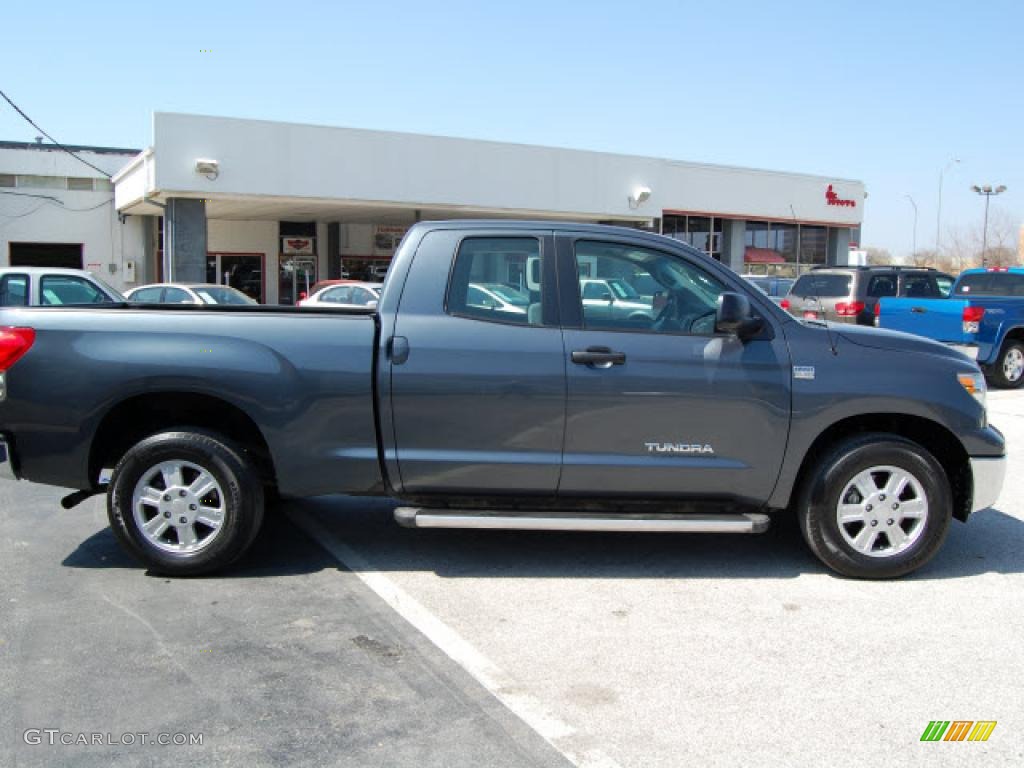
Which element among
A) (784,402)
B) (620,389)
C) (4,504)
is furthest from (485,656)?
(4,504)

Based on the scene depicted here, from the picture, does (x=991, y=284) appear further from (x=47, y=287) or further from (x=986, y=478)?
(x=47, y=287)

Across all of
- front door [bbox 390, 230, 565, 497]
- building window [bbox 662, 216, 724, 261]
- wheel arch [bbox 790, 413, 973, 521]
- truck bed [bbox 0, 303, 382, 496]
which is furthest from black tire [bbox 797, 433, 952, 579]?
building window [bbox 662, 216, 724, 261]

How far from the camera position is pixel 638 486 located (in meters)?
5.08

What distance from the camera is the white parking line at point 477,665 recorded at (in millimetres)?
3336

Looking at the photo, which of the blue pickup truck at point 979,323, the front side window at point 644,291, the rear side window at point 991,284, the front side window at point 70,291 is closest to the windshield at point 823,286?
the blue pickup truck at point 979,323

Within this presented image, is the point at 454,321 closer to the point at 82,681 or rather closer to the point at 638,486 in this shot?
the point at 638,486

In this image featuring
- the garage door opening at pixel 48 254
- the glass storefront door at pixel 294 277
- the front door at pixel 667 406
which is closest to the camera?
the front door at pixel 667 406

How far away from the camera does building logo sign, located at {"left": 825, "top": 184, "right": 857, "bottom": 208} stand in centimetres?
3559

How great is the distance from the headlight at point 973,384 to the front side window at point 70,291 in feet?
32.9

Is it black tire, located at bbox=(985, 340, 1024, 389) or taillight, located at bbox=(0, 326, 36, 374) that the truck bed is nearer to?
taillight, located at bbox=(0, 326, 36, 374)

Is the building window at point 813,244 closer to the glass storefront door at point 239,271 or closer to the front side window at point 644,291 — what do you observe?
the glass storefront door at point 239,271

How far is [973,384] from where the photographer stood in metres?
5.24

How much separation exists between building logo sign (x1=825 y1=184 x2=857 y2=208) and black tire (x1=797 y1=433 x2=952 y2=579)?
3300 cm

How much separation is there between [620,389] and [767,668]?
1.65 meters
